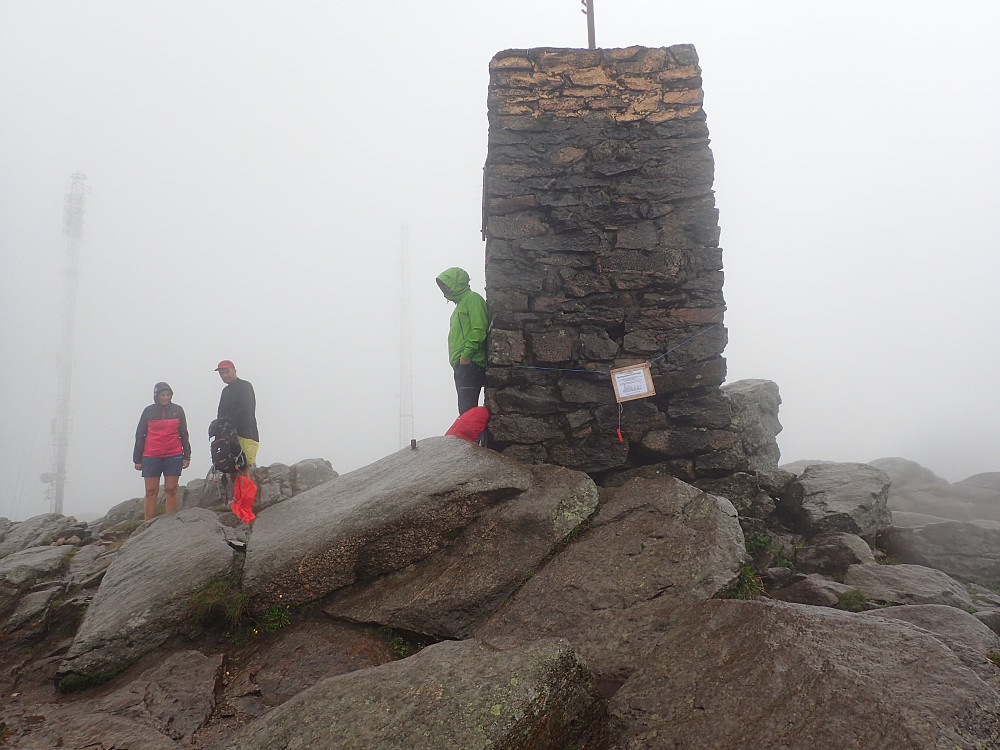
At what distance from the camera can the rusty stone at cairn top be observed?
6.09m

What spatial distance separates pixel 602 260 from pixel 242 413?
5868 mm

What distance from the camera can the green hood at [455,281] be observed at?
23.1 feet

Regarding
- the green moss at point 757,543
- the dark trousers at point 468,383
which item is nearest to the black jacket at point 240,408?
the dark trousers at point 468,383

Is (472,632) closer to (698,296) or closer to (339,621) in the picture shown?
(339,621)

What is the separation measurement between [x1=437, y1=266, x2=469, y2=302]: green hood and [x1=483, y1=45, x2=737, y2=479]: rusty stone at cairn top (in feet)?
2.57

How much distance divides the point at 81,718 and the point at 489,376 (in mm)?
4333

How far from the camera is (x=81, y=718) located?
3.82 m

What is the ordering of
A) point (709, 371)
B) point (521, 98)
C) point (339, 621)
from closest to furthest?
point (339, 621), point (709, 371), point (521, 98)

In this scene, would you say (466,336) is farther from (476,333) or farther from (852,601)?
(852,601)

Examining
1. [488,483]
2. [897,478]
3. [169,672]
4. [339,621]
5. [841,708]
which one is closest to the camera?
[841,708]

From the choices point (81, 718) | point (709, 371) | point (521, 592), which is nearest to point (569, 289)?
point (709, 371)

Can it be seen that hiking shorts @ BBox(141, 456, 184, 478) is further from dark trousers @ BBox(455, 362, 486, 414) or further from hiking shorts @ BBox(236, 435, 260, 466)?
dark trousers @ BBox(455, 362, 486, 414)

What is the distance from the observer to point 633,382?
6082 mm

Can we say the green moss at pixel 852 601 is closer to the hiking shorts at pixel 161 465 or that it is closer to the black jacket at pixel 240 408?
the black jacket at pixel 240 408
